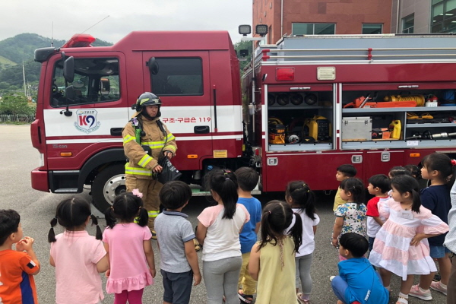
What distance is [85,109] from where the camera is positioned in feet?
16.6

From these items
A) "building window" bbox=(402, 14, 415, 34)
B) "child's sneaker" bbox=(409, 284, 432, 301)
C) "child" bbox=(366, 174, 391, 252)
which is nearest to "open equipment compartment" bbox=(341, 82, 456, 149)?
"child" bbox=(366, 174, 391, 252)

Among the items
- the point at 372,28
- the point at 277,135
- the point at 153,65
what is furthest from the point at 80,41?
the point at 372,28

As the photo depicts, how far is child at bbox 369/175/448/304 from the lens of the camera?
2822mm

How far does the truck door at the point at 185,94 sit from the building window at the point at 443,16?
11910 millimetres

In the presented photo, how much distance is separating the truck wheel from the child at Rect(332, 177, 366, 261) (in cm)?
317

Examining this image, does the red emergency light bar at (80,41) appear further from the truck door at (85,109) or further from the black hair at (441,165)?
the black hair at (441,165)

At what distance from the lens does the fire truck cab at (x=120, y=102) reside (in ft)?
16.5

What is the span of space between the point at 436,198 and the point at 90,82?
14.4 feet

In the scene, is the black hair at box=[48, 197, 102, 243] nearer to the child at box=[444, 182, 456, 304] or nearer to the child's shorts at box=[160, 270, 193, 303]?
the child's shorts at box=[160, 270, 193, 303]

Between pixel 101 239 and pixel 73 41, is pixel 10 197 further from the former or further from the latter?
pixel 101 239

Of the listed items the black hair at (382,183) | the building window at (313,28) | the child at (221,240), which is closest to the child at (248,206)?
the child at (221,240)

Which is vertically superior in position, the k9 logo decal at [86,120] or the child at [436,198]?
the k9 logo decal at [86,120]

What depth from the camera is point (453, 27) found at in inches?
510

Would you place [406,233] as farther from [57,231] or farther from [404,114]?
[57,231]
